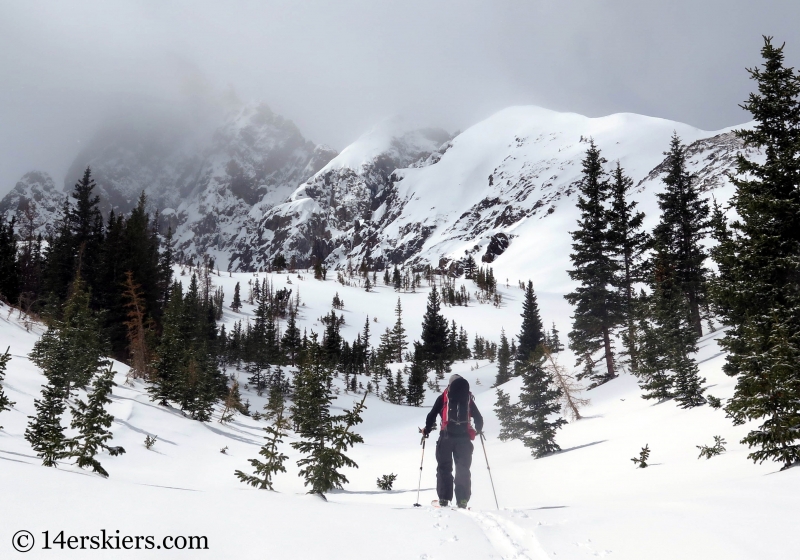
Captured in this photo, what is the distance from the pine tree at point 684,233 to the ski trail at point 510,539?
79.1 ft

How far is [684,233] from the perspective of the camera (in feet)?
84.8

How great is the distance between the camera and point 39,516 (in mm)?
2871

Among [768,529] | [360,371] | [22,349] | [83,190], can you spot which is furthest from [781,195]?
[360,371]

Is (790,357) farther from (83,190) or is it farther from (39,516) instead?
(83,190)

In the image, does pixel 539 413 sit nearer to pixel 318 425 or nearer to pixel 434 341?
pixel 318 425

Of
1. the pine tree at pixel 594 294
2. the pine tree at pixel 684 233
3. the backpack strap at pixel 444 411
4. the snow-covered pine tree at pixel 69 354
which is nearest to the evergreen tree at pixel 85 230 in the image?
the snow-covered pine tree at pixel 69 354

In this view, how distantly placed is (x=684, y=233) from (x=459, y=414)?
25314 mm

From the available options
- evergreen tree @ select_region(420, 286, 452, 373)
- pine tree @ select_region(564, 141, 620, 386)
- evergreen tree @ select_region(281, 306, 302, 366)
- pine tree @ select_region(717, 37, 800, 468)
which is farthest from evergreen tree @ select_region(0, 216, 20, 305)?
evergreen tree @ select_region(420, 286, 452, 373)

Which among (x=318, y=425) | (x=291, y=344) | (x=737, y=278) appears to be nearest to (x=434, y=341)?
(x=291, y=344)

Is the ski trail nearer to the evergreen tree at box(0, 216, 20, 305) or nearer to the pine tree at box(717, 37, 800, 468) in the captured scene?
the pine tree at box(717, 37, 800, 468)

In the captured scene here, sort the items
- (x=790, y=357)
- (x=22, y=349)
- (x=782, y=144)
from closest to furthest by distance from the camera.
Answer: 1. (x=790, y=357)
2. (x=782, y=144)
3. (x=22, y=349)

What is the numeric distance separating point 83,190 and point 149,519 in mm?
48282

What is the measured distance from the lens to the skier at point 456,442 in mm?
7016

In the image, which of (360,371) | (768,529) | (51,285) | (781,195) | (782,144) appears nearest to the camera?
(768,529)
